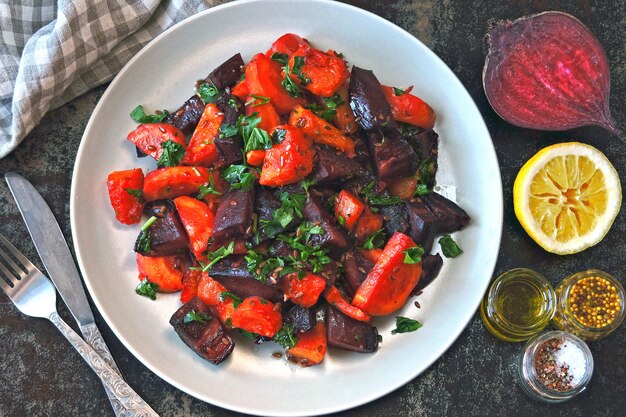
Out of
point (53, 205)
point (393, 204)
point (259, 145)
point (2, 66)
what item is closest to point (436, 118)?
point (393, 204)

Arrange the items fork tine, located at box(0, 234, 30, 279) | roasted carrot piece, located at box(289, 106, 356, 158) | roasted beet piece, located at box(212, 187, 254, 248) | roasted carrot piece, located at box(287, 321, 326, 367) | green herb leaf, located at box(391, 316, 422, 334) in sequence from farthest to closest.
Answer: fork tine, located at box(0, 234, 30, 279) < green herb leaf, located at box(391, 316, 422, 334) < roasted carrot piece, located at box(287, 321, 326, 367) < roasted carrot piece, located at box(289, 106, 356, 158) < roasted beet piece, located at box(212, 187, 254, 248)

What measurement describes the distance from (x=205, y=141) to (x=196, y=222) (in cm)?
38

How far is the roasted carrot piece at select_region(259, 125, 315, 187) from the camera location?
2621mm

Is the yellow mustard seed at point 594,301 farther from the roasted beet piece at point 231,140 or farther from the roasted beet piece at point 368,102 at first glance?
the roasted beet piece at point 231,140

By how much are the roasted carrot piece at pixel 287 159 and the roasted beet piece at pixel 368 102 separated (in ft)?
0.96

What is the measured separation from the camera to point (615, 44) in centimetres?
324

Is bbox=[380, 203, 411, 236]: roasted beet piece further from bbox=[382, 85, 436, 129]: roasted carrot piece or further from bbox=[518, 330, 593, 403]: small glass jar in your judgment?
bbox=[518, 330, 593, 403]: small glass jar

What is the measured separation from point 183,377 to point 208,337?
268mm

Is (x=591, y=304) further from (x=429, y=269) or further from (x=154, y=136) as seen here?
(x=154, y=136)

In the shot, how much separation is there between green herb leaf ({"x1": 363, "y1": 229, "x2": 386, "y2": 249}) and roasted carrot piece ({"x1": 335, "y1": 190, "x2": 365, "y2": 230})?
107mm

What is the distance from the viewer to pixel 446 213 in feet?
9.30

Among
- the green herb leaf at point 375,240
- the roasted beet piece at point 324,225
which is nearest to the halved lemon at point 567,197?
the green herb leaf at point 375,240

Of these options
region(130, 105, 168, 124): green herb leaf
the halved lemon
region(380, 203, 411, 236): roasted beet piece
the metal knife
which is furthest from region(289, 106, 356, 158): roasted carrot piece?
the metal knife

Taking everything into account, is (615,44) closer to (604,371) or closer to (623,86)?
(623,86)
